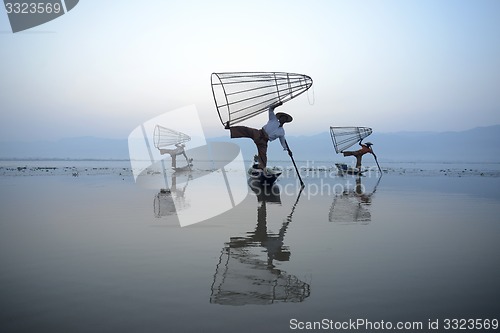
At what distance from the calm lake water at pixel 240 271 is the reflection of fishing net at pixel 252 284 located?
0.03 metres

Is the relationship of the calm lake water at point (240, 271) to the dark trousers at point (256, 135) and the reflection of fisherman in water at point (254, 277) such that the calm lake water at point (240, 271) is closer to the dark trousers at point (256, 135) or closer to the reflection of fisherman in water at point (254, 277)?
the reflection of fisherman in water at point (254, 277)

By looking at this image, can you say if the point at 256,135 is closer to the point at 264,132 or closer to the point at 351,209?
the point at 264,132

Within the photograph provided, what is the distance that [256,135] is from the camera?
76.0 feet

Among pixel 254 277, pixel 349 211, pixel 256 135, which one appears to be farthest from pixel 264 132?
pixel 254 277

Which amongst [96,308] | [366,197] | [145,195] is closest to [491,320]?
[96,308]

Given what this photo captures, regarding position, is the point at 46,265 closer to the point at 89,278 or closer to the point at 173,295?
the point at 89,278

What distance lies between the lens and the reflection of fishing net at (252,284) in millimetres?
4977

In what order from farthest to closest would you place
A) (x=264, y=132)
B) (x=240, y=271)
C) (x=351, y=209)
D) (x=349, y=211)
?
1. (x=264, y=132)
2. (x=351, y=209)
3. (x=349, y=211)
4. (x=240, y=271)

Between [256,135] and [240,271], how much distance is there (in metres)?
17.3

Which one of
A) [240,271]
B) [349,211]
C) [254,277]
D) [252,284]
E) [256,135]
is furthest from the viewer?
[256,135]

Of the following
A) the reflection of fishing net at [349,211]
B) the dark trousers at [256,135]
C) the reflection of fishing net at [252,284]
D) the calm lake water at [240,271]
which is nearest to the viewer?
the calm lake water at [240,271]

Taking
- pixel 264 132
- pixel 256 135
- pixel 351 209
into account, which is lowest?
pixel 351 209

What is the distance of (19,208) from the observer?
13000 mm

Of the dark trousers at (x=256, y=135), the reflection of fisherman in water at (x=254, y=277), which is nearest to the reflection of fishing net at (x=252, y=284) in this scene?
the reflection of fisherman in water at (x=254, y=277)
